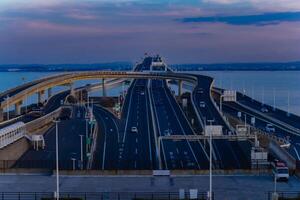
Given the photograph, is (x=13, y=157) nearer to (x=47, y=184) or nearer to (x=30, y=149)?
(x=30, y=149)

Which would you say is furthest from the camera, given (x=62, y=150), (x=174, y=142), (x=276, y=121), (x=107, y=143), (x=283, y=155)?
(x=276, y=121)

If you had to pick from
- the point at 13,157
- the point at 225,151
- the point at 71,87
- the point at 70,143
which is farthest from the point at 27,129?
the point at 71,87

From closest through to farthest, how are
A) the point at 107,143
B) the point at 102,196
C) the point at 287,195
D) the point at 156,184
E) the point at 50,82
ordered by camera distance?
the point at 102,196
the point at 287,195
the point at 156,184
the point at 107,143
the point at 50,82

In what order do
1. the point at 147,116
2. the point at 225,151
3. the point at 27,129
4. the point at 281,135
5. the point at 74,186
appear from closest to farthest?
1. the point at 74,186
2. the point at 225,151
3. the point at 27,129
4. the point at 281,135
5. the point at 147,116

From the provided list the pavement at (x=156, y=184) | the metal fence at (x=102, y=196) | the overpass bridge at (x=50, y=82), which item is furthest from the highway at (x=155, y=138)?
the metal fence at (x=102, y=196)

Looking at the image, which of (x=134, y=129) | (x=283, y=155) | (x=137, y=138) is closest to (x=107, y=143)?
(x=137, y=138)

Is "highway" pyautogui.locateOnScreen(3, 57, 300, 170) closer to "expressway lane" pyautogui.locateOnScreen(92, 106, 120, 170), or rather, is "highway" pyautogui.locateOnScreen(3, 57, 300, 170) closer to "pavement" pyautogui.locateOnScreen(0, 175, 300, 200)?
"expressway lane" pyautogui.locateOnScreen(92, 106, 120, 170)

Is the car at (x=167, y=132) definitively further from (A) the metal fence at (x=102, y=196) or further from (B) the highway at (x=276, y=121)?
(A) the metal fence at (x=102, y=196)

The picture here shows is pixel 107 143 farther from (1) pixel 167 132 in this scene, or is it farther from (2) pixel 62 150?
(1) pixel 167 132

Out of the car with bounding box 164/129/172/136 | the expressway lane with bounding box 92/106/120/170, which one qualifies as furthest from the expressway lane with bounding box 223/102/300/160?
the expressway lane with bounding box 92/106/120/170
